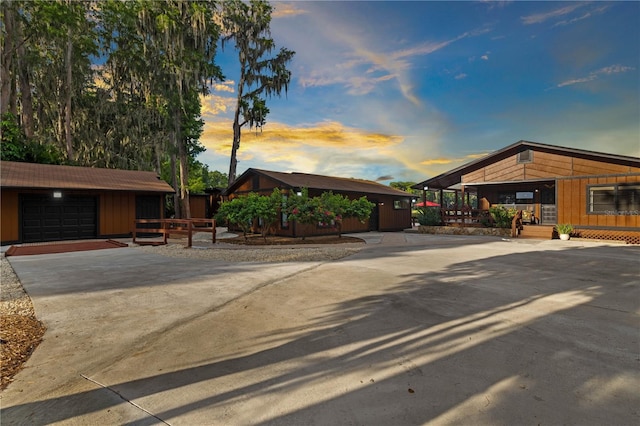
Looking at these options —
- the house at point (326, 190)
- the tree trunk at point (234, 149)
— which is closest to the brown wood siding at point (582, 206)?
the house at point (326, 190)

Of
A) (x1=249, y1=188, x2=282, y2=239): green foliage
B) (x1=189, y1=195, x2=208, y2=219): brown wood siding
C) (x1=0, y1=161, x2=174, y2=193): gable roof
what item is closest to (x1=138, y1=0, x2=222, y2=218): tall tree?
(x1=189, y1=195, x2=208, y2=219): brown wood siding

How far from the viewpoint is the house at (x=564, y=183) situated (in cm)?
1394

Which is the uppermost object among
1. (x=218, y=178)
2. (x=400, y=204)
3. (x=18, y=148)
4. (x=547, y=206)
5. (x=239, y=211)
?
(x=218, y=178)

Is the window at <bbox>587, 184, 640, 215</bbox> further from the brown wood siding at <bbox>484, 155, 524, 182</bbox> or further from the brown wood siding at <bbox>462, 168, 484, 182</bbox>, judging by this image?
the brown wood siding at <bbox>462, 168, 484, 182</bbox>

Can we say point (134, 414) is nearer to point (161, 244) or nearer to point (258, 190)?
point (161, 244)

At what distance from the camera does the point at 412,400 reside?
230cm

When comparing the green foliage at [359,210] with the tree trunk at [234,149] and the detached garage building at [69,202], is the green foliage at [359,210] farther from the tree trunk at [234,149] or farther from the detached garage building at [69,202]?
the tree trunk at [234,149]

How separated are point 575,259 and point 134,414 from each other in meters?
11.3

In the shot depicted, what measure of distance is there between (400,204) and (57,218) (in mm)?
21451

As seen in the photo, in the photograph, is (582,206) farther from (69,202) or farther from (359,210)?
(69,202)

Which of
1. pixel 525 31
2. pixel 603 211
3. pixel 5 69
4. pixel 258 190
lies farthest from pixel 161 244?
pixel 603 211

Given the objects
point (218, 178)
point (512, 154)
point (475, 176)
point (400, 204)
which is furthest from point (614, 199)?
point (218, 178)

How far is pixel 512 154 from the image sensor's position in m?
18.5

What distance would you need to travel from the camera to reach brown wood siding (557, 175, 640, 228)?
13.8m
